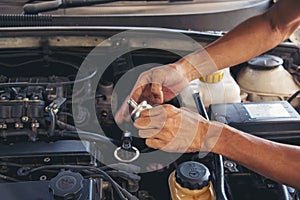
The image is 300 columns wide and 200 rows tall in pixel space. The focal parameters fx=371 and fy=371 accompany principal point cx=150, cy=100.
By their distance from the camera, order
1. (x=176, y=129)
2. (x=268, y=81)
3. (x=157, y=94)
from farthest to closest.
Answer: (x=268, y=81) < (x=157, y=94) < (x=176, y=129)

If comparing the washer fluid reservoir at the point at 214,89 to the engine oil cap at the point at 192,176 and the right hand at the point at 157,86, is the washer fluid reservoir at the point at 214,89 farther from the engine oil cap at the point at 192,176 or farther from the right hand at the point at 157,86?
the engine oil cap at the point at 192,176

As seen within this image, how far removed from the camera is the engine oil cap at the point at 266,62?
1227 millimetres

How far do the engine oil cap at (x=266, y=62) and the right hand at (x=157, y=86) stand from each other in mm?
347

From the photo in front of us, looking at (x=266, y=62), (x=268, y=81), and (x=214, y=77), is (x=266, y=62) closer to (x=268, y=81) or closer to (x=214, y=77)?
(x=268, y=81)

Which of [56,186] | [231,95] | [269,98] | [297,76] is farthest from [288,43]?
[56,186]

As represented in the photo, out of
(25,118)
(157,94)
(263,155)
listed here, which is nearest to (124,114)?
(157,94)

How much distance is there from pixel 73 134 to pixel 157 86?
0.25 meters

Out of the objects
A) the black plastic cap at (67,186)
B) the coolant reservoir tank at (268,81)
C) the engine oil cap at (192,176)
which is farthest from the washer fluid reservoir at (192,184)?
the coolant reservoir tank at (268,81)

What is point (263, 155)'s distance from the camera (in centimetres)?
73

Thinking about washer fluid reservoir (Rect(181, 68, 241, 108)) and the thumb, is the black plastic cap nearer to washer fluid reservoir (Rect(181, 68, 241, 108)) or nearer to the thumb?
the thumb

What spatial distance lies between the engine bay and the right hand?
0.07m

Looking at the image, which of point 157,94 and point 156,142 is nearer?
point 156,142

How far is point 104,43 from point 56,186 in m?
0.63

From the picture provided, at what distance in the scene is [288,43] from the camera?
1307mm
